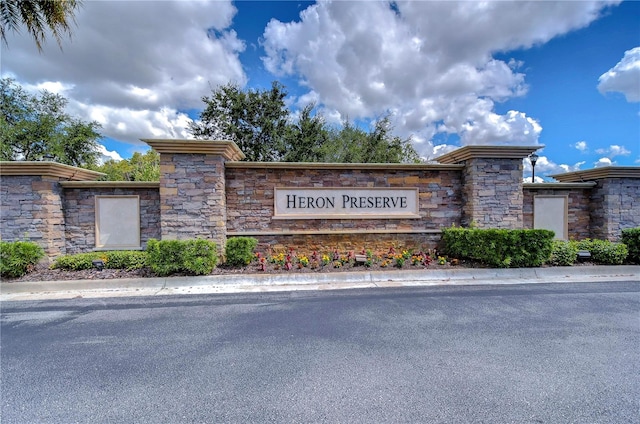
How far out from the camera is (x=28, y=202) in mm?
7730

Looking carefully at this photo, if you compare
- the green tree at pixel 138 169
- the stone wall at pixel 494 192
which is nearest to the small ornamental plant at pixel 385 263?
the stone wall at pixel 494 192

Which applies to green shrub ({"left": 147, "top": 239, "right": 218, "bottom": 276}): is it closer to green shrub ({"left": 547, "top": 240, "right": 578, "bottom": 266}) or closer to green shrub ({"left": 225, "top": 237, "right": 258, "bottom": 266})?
green shrub ({"left": 225, "top": 237, "right": 258, "bottom": 266})

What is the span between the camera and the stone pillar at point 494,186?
878 cm

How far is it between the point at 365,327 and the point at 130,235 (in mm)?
7325

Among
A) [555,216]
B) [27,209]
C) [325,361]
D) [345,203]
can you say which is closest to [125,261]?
[27,209]

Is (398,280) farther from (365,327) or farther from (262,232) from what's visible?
(262,232)

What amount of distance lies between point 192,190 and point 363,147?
51.5ft

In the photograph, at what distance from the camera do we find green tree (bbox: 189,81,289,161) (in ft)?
68.1

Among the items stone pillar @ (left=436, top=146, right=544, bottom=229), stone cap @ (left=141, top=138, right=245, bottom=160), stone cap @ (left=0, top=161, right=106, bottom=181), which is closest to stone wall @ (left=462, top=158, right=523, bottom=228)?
stone pillar @ (left=436, top=146, right=544, bottom=229)

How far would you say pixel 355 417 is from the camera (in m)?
2.52

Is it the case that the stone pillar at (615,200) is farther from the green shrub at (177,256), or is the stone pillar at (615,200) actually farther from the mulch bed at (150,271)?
the green shrub at (177,256)

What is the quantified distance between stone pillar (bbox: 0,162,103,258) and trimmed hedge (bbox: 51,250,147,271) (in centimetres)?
65

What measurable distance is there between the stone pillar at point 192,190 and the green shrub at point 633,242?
11313 mm

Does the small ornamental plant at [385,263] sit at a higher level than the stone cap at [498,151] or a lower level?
lower
